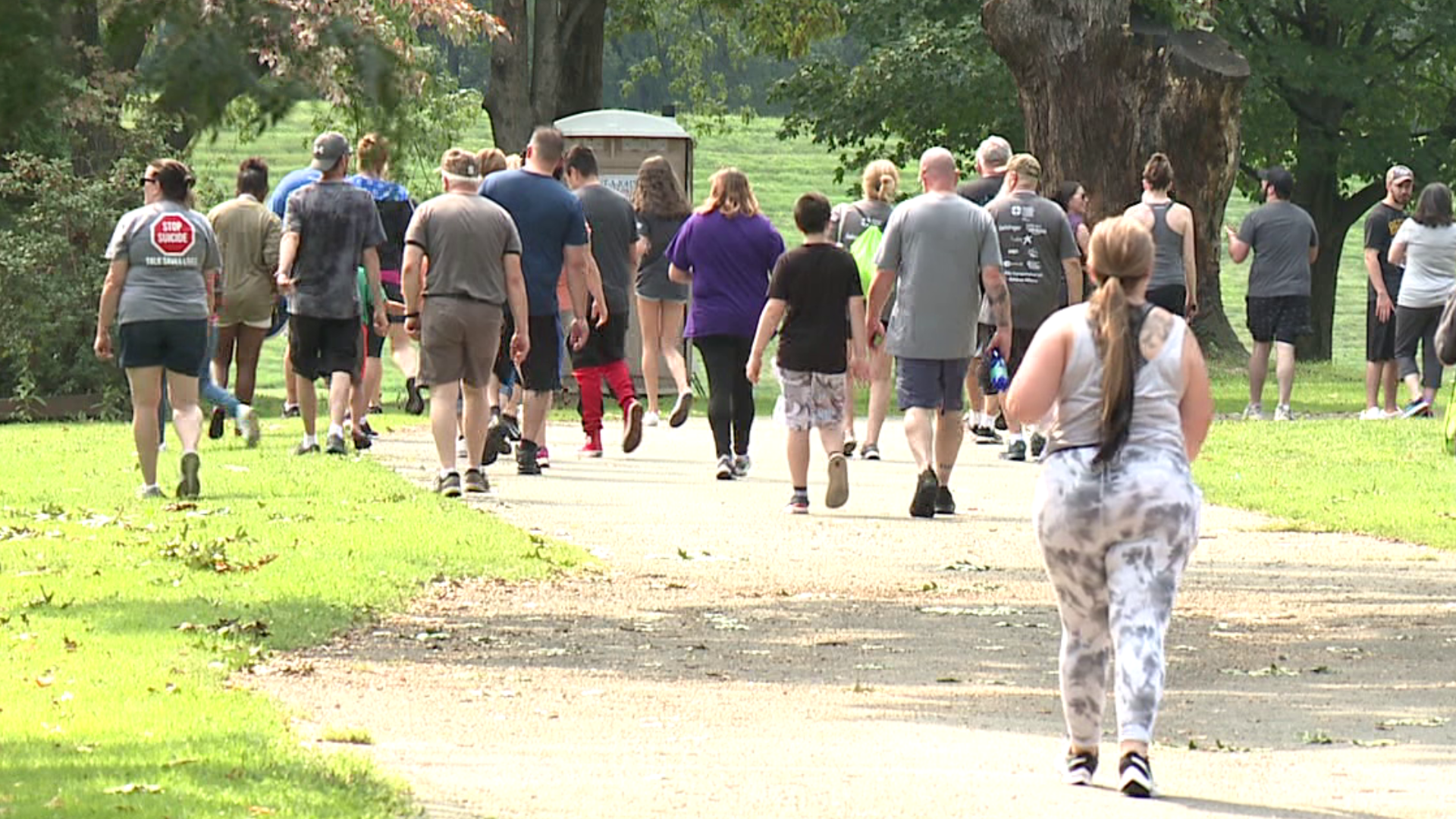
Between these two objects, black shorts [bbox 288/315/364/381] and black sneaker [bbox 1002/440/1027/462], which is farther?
black sneaker [bbox 1002/440/1027/462]

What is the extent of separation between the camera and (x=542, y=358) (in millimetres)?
15930

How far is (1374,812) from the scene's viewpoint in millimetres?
6766

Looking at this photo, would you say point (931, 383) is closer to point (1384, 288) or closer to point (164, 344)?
point (164, 344)

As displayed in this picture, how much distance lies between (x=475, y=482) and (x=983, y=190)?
437 centimetres

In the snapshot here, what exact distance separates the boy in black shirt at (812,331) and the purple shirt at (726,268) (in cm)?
110

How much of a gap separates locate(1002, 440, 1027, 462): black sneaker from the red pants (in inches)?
93.1

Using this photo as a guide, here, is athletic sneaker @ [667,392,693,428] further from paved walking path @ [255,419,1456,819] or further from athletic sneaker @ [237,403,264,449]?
paved walking path @ [255,419,1456,819]

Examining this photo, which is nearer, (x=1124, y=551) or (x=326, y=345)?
(x=1124, y=551)

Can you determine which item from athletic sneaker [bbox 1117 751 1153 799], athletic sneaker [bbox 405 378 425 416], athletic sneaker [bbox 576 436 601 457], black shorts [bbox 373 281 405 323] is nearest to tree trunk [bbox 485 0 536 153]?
athletic sneaker [bbox 405 378 425 416]

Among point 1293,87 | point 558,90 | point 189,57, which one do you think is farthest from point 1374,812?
point 1293,87

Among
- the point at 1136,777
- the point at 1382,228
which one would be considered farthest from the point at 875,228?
the point at 1136,777

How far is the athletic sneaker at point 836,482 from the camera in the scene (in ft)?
46.3

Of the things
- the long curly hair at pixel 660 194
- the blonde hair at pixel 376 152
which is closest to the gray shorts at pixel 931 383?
the long curly hair at pixel 660 194

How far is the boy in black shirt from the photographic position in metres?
14.4
